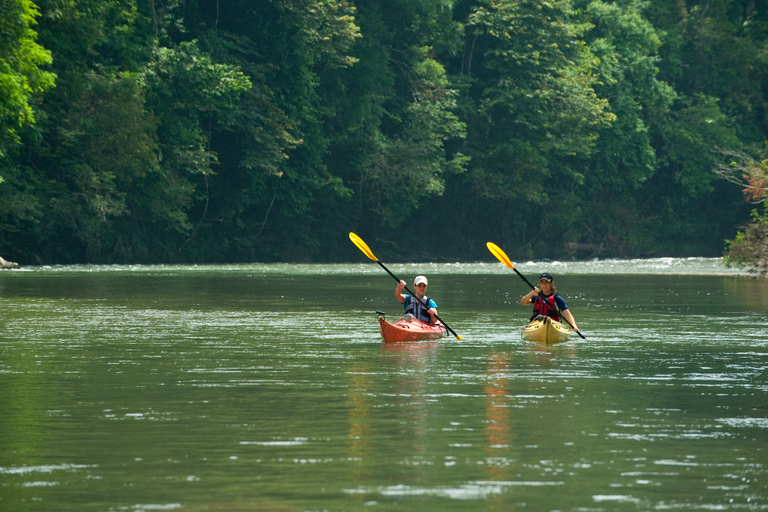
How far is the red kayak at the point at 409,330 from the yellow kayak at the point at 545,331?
1432 millimetres

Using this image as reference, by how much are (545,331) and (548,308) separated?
1.09 meters

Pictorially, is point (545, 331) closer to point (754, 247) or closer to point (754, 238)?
point (754, 247)

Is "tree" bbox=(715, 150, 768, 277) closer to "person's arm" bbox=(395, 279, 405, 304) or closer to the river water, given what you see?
the river water

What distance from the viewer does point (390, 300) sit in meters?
30.3

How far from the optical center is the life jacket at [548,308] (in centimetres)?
1989

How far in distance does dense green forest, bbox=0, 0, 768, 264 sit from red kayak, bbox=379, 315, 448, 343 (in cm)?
2098

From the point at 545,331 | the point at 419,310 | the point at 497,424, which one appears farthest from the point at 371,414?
the point at 419,310

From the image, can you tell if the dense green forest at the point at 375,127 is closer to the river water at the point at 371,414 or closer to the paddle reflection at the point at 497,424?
the river water at the point at 371,414

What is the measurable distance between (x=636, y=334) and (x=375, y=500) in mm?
13165

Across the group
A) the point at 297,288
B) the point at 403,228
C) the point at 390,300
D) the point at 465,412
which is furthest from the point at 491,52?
the point at 465,412

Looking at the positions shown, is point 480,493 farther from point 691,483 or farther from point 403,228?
point 403,228

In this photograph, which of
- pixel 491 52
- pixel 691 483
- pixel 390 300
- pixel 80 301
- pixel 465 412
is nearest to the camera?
pixel 691 483

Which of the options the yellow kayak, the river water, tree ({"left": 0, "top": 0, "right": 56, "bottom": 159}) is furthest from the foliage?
the yellow kayak

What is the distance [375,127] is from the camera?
64750mm
